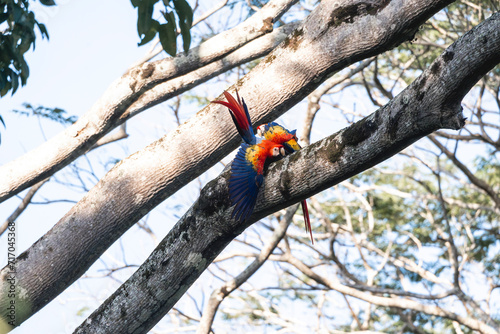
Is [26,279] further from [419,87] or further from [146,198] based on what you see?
[419,87]

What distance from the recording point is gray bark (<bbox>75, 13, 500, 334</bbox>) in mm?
1834

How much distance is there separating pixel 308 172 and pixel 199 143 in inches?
28.2

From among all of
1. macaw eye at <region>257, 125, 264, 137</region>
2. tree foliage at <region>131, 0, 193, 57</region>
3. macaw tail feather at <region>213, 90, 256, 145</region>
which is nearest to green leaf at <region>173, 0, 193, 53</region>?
tree foliage at <region>131, 0, 193, 57</region>

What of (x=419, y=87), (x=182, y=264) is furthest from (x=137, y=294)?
(x=419, y=87)

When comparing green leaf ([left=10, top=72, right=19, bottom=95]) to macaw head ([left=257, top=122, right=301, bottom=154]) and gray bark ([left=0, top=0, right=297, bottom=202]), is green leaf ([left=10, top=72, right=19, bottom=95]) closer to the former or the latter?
gray bark ([left=0, top=0, right=297, bottom=202])

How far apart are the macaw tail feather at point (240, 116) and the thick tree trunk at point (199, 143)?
0.10 m

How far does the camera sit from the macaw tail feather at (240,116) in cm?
256

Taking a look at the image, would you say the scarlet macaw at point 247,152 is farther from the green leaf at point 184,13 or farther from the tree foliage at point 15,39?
the tree foliage at point 15,39

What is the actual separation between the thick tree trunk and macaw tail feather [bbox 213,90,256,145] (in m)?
0.10

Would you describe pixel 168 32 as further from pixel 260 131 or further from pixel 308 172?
pixel 308 172

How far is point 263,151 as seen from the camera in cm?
238

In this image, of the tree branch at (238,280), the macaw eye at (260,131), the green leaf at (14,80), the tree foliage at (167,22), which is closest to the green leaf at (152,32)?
the tree foliage at (167,22)

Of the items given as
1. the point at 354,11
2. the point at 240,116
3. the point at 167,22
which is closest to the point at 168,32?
the point at 167,22

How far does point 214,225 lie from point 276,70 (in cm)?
86
